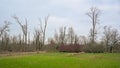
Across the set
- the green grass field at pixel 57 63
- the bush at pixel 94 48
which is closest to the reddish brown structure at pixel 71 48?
the bush at pixel 94 48

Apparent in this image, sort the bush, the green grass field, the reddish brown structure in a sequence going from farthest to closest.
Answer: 1. the reddish brown structure
2. the bush
3. the green grass field

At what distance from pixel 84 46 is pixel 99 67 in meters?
35.2

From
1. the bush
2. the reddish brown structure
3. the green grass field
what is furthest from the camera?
the reddish brown structure

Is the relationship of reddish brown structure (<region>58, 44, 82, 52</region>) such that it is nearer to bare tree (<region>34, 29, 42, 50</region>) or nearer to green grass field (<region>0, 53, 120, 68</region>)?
bare tree (<region>34, 29, 42, 50</region>)

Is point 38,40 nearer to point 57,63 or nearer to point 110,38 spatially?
point 110,38

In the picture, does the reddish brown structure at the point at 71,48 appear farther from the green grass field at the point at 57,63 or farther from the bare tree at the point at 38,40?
the green grass field at the point at 57,63

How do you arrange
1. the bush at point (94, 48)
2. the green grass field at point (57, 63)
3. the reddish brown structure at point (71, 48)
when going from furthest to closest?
the reddish brown structure at point (71, 48) → the bush at point (94, 48) → the green grass field at point (57, 63)

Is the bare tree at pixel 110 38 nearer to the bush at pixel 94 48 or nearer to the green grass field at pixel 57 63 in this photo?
the bush at pixel 94 48

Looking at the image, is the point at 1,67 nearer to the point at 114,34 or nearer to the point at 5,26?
the point at 5,26

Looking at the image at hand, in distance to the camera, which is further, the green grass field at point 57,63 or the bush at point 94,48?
the bush at point 94,48

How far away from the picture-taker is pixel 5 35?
70750 millimetres

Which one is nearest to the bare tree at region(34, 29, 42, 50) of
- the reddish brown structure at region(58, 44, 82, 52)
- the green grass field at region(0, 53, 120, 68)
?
the reddish brown structure at region(58, 44, 82, 52)

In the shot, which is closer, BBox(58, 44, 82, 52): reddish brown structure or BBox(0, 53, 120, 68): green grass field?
BBox(0, 53, 120, 68): green grass field

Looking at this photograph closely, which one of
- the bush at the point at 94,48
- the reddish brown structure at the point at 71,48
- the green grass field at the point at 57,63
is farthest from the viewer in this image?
the reddish brown structure at the point at 71,48
